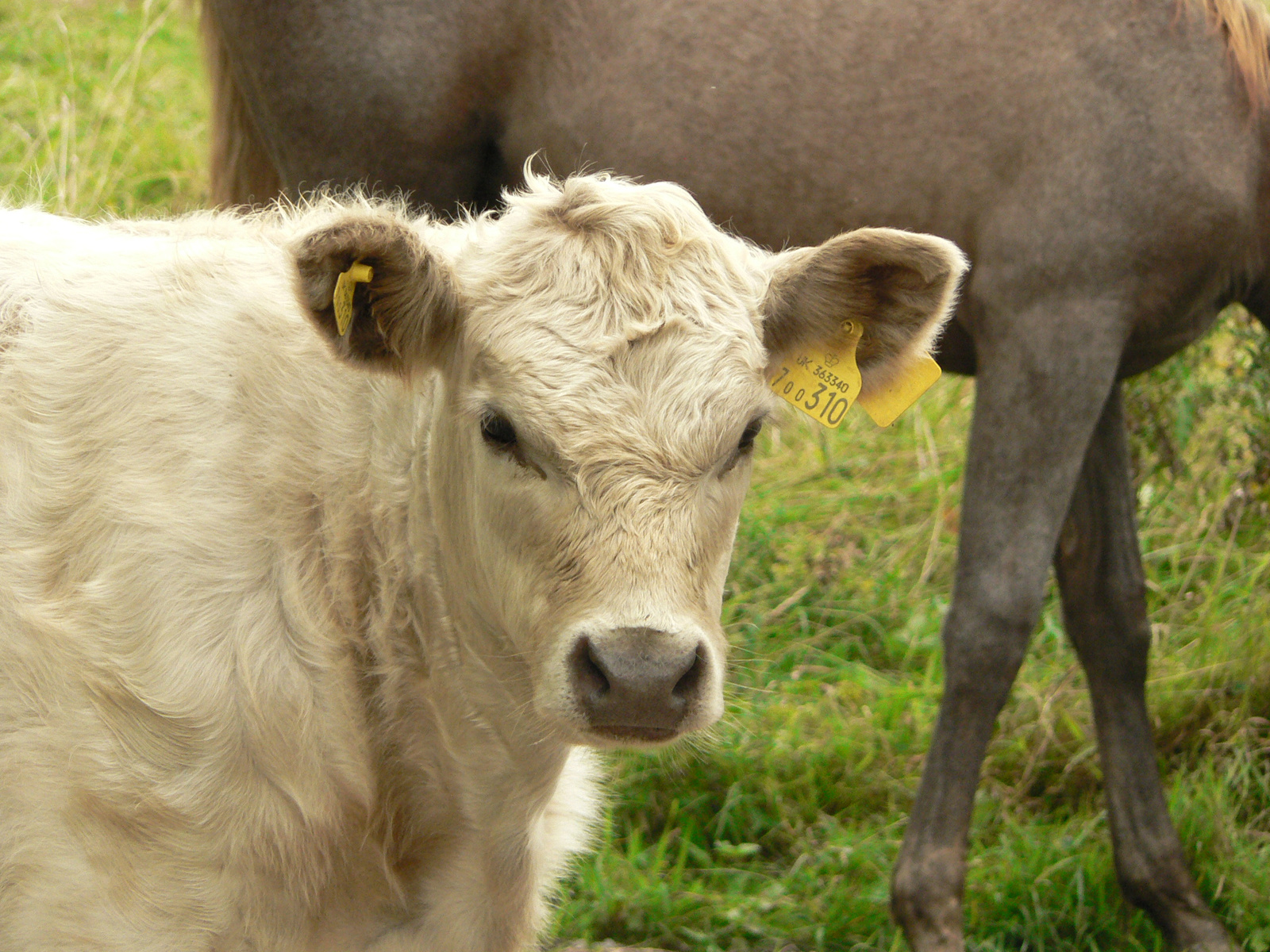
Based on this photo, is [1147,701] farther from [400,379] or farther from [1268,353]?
[400,379]

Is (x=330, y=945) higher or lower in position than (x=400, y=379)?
lower

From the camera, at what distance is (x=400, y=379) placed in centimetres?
262

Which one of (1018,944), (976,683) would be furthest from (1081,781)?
(976,683)

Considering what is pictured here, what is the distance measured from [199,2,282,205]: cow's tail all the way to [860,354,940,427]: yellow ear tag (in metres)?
2.37

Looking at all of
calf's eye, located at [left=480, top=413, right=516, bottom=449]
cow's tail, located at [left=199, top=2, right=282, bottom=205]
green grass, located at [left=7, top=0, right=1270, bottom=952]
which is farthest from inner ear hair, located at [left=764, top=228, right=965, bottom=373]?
cow's tail, located at [left=199, top=2, right=282, bottom=205]

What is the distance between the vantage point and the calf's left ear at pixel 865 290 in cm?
256

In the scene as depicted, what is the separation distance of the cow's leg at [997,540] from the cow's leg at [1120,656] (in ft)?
1.82

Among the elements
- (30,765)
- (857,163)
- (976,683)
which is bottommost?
(30,765)

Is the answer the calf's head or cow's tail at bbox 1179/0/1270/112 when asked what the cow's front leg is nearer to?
A: the calf's head

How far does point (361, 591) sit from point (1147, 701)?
2843mm

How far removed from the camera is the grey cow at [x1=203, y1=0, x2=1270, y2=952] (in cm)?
353

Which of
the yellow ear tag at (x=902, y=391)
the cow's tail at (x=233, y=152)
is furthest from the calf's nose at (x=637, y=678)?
the cow's tail at (x=233, y=152)

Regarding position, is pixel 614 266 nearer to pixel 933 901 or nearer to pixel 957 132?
pixel 957 132

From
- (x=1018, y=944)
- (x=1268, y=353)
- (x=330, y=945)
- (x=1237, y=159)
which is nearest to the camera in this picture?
(x=330, y=945)
